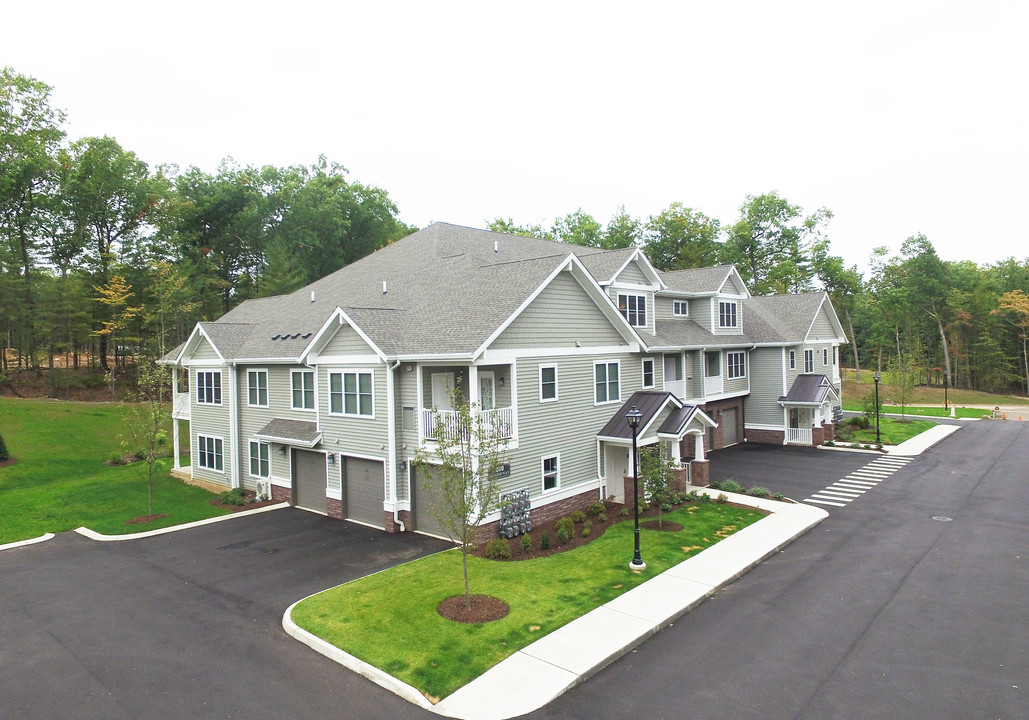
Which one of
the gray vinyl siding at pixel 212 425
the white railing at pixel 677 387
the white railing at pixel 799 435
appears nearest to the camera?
the gray vinyl siding at pixel 212 425

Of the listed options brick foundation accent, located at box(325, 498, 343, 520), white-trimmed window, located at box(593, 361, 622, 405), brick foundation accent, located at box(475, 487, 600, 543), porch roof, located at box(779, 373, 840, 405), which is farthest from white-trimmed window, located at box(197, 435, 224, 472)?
porch roof, located at box(779, 373, 840, 405)

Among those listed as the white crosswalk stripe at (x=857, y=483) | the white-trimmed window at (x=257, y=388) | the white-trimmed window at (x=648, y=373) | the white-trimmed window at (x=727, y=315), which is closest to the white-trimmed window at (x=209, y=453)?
the white-trimmed window at (x=257, y=388)

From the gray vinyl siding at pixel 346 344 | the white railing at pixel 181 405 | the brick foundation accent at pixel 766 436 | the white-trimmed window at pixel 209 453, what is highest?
the gray vinyl siding at pixel 346 344

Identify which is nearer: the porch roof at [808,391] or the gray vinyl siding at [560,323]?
the gray vinyl siding at [560,323]

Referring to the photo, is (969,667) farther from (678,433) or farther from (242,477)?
(242,477)

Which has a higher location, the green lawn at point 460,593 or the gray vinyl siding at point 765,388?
the gray vinyl siding at point 765,388

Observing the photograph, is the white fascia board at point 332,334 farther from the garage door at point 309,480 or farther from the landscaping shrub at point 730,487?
the landscaping shrub at point 730,487

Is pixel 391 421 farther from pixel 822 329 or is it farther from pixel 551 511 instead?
pixel 822 329

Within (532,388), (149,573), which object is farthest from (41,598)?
(532,388)
